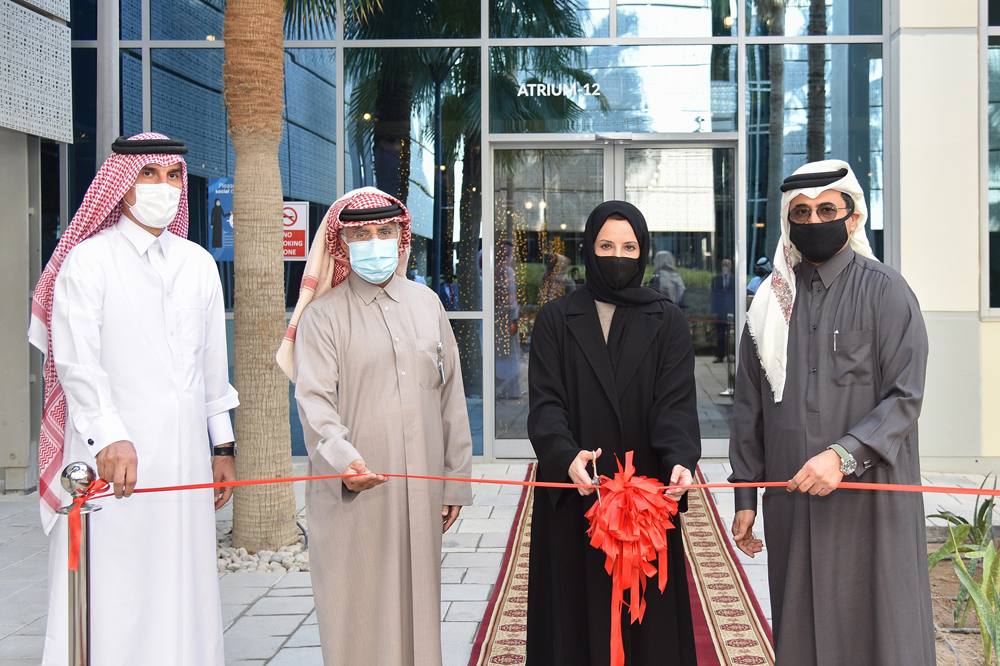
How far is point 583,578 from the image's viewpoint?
301cm

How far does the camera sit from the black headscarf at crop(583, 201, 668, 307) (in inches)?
119

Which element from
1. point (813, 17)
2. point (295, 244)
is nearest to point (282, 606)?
point (295, 244)

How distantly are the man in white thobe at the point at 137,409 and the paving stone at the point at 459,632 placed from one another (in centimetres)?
125

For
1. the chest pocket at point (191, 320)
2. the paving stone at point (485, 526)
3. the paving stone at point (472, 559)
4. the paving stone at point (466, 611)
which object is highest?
the chest pocket at point (191, 320)

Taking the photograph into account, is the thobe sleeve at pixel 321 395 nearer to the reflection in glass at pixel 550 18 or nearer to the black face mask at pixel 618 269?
the black face mask at pixel 618 269

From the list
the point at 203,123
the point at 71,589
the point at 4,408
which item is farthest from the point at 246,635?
the point at 203,123

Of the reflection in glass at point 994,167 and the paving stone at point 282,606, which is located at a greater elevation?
the reflection in glass at point 994,167

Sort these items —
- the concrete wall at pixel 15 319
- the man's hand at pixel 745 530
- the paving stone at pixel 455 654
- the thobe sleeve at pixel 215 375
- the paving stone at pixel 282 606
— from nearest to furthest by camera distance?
the man's hand at pixel 745 530 < the thobe sleeve at pixel 215 375 < the paving stone at pixel 455 654 < the paving stone at pixel 282 606 < the concrete wall at pixel 15 319

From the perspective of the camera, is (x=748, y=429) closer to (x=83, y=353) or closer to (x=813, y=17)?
(x=83, y=353)

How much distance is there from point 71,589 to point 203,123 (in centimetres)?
631

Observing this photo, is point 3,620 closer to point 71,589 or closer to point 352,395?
point 71,589

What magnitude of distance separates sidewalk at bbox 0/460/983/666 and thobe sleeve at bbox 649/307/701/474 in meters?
1.63

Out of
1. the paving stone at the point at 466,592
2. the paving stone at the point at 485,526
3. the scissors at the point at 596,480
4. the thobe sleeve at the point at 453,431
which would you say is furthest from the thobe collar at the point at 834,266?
the paving stone at the point at 485,526

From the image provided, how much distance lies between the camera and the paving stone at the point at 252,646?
4062mm
